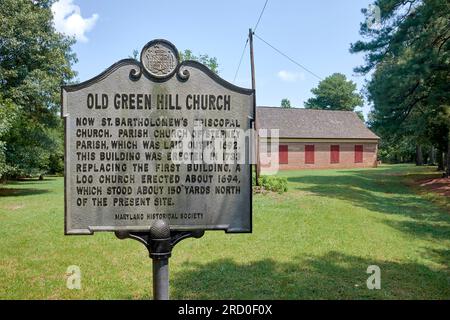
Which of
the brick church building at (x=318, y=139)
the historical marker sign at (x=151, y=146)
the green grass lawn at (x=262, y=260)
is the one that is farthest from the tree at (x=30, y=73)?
the brick church building at (x=318, y=139)

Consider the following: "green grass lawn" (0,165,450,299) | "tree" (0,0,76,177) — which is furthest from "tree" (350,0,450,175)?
"tree" (0,0,76,177)

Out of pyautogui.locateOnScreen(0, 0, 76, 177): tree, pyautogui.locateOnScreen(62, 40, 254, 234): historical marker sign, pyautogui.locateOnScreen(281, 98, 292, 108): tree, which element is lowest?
pyautogui.locateOnScreen(62, 40, 254, 234): historical marker sign

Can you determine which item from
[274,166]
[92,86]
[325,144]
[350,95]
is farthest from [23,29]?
[350,95]

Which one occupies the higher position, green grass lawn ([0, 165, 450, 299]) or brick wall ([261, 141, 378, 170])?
brick wall ([261, 141, 378, 170])

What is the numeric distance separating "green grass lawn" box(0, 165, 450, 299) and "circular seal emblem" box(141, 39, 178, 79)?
130 inches

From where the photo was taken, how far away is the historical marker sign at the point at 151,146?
3791 millimetres

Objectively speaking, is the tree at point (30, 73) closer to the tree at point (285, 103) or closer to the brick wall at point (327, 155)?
the brick wall at point (327, 155)

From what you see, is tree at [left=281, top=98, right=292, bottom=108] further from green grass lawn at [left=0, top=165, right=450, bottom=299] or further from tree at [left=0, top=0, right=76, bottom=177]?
green grass lawn at [left=0, top=165, right=450, bottom=299]

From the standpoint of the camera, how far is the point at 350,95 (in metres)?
90.7

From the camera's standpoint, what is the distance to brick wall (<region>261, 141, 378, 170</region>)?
4228 cm

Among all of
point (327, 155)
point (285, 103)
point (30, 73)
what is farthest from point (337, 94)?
point (30, 73)

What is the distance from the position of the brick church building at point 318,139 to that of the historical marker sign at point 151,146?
36.5 m
